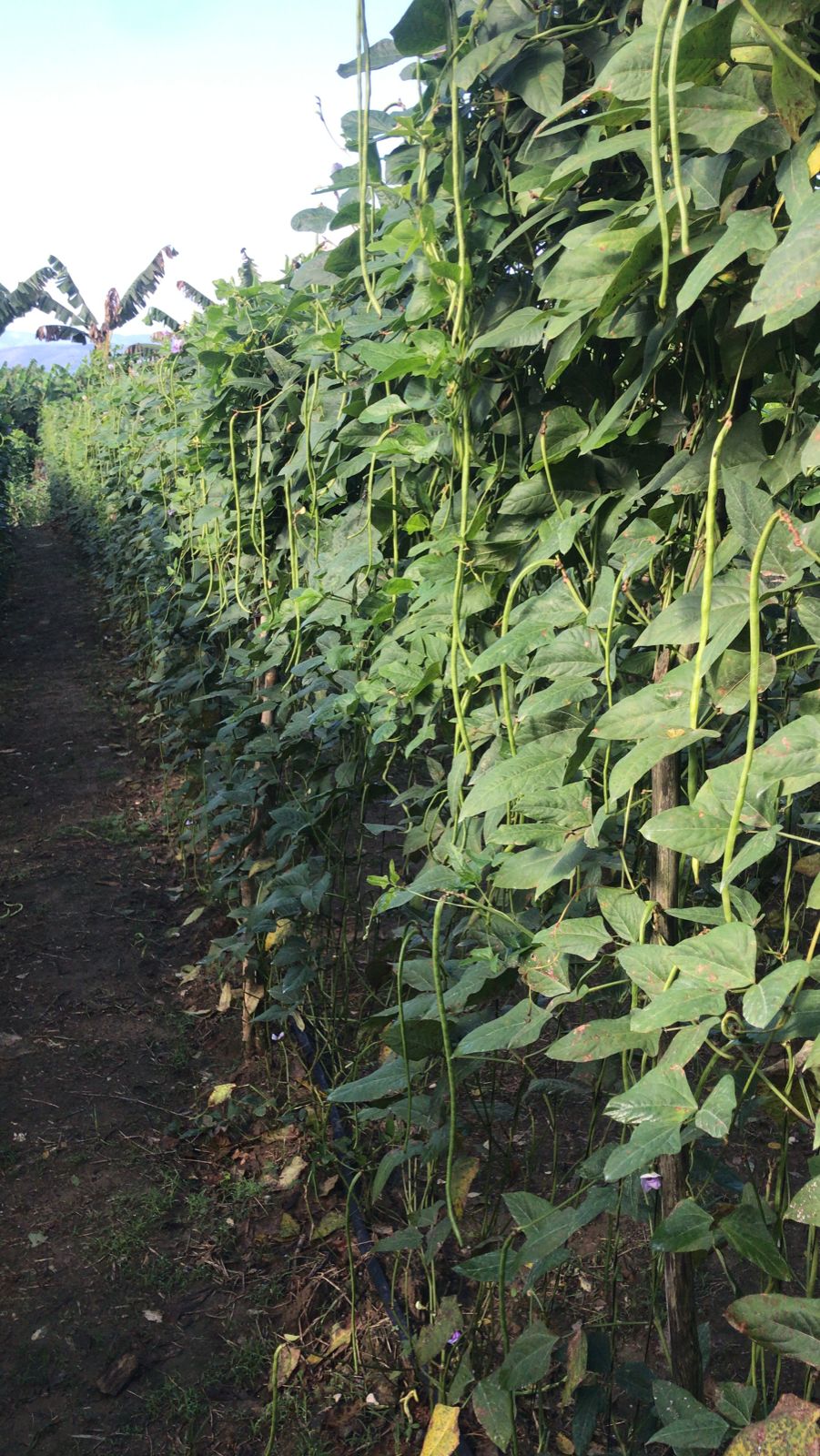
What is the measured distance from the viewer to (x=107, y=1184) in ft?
8.73

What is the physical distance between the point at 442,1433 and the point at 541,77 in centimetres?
172

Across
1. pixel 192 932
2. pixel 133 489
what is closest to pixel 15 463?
pixel 133 489

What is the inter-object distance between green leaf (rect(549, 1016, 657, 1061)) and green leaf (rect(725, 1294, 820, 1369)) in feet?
0.90

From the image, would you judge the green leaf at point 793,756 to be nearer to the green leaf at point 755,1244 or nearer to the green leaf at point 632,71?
the green leaf at point 755,1244

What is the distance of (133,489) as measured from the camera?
22.9 ft

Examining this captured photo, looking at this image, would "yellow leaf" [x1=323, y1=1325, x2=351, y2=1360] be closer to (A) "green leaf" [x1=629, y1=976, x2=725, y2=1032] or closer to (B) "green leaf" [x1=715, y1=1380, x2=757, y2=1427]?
(B) "green leaf" [x1=715, y1=1380, x2=757, y2=1427]

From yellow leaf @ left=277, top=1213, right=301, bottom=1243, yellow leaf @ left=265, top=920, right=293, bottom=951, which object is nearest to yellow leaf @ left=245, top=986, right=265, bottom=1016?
yellow leaf @ left=265, top=920, right=293, bottom=951

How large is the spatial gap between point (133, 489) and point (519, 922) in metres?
6.08

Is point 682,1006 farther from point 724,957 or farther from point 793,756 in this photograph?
point 793,756

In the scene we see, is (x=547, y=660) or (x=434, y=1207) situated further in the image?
(x=434, y=1207)

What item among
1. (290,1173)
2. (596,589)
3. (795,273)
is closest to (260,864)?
(290,1173)

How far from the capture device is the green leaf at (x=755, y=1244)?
0.99 m

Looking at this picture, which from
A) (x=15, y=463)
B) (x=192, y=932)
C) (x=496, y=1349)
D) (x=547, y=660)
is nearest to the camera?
(x=547, y=660)

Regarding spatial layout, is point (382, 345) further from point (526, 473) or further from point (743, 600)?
point (743, 600)
